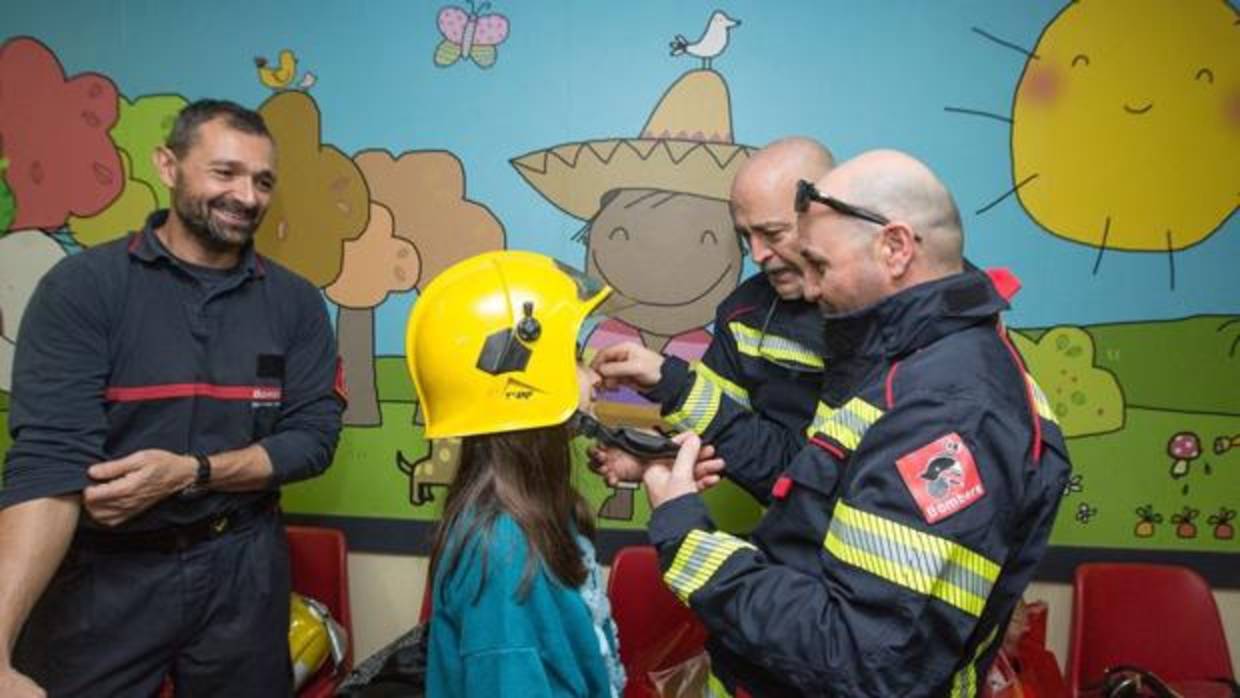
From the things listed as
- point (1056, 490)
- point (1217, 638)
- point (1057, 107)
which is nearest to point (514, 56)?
point (1057, 107)

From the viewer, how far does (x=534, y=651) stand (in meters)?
1.31

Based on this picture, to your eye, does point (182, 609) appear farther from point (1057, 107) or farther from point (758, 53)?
point (1057, 107)

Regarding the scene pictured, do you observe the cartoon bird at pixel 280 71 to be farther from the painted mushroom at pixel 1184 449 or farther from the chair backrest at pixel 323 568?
the painted mushroom at pixel 1184 449

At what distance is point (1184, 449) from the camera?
250 cm

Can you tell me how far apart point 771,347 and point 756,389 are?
0.12m

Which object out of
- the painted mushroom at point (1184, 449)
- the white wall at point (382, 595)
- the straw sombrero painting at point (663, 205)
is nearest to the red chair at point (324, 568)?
the white wall at point (382, 595)

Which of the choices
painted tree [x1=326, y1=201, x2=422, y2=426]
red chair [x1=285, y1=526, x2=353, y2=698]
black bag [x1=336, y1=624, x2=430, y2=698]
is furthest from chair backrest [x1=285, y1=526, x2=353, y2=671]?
black bag [x1=336, y1=624, x2=430, y2=698]

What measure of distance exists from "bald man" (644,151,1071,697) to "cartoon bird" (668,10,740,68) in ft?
4.40

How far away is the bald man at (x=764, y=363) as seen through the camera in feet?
6.19

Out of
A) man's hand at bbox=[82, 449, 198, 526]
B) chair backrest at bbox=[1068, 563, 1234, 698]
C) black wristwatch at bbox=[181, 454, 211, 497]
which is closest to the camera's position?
man's hand at bbox=[82, 449, 198, 526]

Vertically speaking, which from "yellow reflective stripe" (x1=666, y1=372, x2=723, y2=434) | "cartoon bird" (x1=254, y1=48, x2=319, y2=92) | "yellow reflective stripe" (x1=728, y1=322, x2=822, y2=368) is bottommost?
"yellow reflective stripe" (x1=666, y1=372, x2=723, y2=434)

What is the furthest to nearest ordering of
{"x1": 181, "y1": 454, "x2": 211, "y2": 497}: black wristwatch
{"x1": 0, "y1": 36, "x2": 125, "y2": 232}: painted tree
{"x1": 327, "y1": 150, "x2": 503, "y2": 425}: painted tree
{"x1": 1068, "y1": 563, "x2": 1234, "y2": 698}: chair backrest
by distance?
{"x1": 0, "y1": 36, "x2": 125, "y2": 232}: painted tree < {"x1": 327, "y1": 150, "x2": 503, "y2": 425}: painted tree < {"x1": 1068, "y1": 563, "x2": 1234, "y2": 698}: chair backrest < {"x1": 181, "y1": 454, "x2": 211, "y2": 497}: black wristwatch

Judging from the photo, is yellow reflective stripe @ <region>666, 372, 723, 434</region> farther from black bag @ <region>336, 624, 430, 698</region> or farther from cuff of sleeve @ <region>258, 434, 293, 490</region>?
cuff of sleeve @ <region>258, 434, 293, 490</region>

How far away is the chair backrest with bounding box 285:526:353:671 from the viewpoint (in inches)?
107
